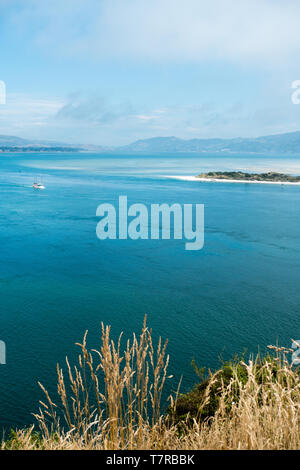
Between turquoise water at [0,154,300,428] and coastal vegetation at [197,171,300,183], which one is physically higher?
coastal vegetation at [197,171,300,183]

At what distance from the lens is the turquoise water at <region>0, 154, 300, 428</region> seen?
32.1ft

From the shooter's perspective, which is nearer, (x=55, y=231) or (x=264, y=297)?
(x=264, y=297)

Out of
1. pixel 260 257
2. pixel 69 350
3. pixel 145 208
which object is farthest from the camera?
pixel 145 208

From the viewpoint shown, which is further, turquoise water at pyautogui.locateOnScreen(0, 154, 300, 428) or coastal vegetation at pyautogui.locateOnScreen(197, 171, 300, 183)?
coastal vegetation at pyautogui.locateOnScreen(197, 171, 300, 183)

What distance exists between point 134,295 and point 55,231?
36.9 ft

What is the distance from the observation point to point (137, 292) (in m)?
13.9

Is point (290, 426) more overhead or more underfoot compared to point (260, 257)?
more overhead

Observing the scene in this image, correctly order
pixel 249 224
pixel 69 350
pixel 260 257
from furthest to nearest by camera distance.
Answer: pixel 249 224 → pixel 260 257 → pixel 69 350

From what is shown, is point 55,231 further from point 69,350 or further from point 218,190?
point 218,190

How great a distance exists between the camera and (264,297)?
44.1 feet

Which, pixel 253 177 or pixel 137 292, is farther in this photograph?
pixel 253 177

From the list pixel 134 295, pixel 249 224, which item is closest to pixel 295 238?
pixel 249 224

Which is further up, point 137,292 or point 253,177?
point 253,177

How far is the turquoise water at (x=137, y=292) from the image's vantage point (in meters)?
9.79
